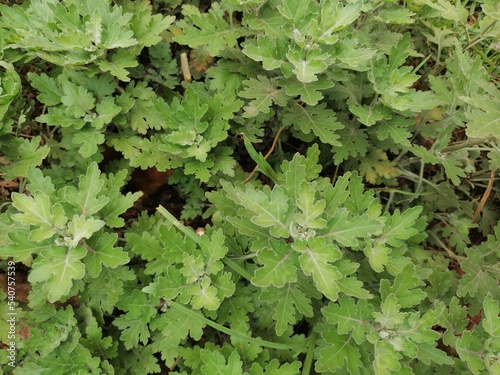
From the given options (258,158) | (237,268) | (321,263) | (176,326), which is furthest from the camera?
(258,158)

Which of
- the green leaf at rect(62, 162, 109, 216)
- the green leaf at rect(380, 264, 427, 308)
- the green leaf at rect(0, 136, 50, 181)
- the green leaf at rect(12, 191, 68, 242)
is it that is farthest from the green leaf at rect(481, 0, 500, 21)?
the green leaf at rect(0, 136, 50, 181)

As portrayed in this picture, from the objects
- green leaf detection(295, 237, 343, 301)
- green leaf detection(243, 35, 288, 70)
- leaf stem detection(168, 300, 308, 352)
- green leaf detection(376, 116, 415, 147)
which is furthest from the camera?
green leaf detection(376, 116, 415, 147)

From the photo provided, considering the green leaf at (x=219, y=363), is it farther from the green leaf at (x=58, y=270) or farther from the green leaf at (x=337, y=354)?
the green leaf at (x=58, y=270)

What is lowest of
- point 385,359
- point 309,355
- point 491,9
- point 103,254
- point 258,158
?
point 309,355

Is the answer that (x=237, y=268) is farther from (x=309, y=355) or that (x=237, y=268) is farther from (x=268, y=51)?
(x=268, y=51)

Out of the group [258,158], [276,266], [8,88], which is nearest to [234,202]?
[258,158]

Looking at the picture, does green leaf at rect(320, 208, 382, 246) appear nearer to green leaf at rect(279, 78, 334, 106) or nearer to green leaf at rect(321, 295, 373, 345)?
green leaf at rect(321, 295, 373, 345)

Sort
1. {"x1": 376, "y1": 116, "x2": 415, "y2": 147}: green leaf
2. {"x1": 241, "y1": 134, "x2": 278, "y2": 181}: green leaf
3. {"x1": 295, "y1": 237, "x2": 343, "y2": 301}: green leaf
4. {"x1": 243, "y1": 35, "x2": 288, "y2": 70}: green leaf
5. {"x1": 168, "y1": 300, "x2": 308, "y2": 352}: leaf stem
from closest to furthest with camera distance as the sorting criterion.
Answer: {"x1": 295, "y1": 237, "x2": 343, "y2": 301}: green leaf, {"x1": 168, "y1": 300, "x2": 308, "y2": 352}: leaf stem, {"x1": 243, "y1": 35, "x2": 288, "y2": 70}: green leaf, {"x1": 241, "y1": 134, "x2": 278, "y2": 181}: green leaf, {"x1": 376, "y1": 116, "x2": 415, "y2": 147}: green leaf

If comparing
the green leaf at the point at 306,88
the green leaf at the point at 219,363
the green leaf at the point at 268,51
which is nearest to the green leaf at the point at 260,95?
the green leaf at the point at 306,88
